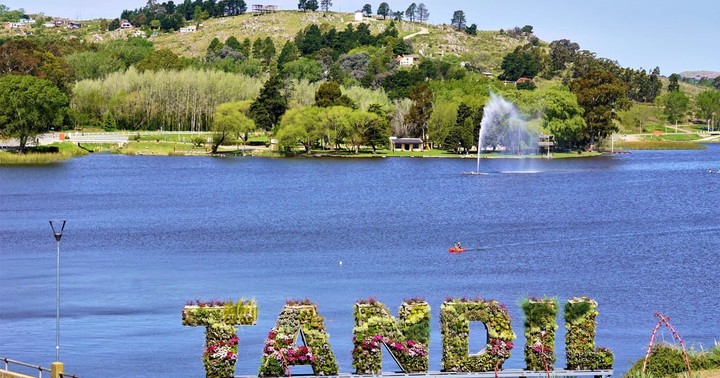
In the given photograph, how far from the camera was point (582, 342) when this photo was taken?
38062 mm

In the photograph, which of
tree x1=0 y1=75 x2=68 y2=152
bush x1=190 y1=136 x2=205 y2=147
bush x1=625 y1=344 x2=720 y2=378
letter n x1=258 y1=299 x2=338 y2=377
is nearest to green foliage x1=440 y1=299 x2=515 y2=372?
letter n x1=258 y1=299 x2=338 y2=377

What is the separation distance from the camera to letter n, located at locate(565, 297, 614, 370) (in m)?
37.9

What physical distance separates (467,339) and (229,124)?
424ft

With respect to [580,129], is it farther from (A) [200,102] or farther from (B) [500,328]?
(B) [500,328]

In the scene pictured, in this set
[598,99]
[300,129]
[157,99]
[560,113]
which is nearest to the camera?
[300,129]

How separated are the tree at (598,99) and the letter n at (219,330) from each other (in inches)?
5725

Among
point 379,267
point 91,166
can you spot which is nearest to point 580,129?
point 91,166

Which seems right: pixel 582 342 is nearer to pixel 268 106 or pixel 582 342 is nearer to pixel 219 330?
pixel 219 330

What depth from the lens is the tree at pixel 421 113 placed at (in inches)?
6978

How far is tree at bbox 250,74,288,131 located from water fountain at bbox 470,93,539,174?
1050 inches

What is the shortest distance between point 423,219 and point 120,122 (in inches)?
4102

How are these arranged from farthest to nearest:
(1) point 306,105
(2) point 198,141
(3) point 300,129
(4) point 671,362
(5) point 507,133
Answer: (1) point 306,105, (5) point 507,133, (2) point 198,141, (3) point 300,129, (4) point 671,362

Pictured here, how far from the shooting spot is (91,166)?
144500 millimetres

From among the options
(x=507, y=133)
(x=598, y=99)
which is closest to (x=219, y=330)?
(x=507, y=133)
